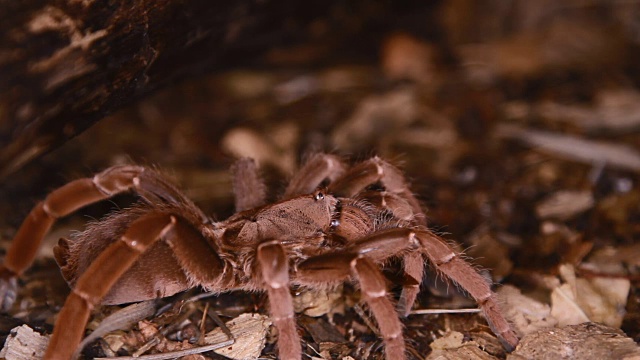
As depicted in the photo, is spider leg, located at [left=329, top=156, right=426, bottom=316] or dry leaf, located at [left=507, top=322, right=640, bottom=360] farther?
spider leg, located at [left=329, top=156, right=426, bottom=316]

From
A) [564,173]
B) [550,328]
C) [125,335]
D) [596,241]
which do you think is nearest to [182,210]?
[125,335]

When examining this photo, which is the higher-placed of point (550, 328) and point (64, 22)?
point (64, 22)

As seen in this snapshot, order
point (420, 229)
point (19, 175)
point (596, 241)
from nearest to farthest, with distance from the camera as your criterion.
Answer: point (420, 229), point (596, 241), point (19, 175)

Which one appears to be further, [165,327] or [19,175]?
[19,175]

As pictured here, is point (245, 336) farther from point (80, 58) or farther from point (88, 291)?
point (80, 58)

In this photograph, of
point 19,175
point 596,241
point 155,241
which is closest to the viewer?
point 155,241

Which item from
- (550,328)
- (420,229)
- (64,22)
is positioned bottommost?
(550,328)

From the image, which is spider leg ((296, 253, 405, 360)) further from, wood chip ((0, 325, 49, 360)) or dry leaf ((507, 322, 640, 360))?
wood chip ((0, 325, 49, 360))

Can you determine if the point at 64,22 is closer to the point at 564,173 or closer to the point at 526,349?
the point at 526,349

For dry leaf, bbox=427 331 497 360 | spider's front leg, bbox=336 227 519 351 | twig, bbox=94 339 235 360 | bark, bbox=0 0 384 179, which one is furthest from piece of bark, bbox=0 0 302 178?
dry leaf, bbox=427 331 497 360
